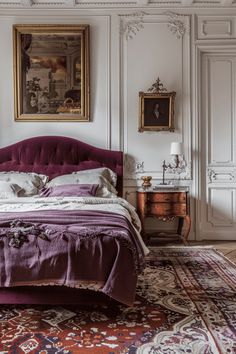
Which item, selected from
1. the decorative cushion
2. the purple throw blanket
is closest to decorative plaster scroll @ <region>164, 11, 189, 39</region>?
the decorative cushion

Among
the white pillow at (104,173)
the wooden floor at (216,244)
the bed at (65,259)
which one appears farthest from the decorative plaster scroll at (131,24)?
the bed at (65,259)

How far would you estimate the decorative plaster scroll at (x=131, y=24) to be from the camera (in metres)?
4.42

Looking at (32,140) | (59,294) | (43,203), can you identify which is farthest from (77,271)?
(32,140)

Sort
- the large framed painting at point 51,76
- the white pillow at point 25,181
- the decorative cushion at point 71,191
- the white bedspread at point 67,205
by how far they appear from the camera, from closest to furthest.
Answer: the white bedspread at point 67,205
the decorative cushion at point 71,191
the white pillow at point 25,181
the large framed painting at point 51,76

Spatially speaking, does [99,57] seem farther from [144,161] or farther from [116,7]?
[144,161]

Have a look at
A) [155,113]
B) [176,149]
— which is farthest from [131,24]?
[176,149]

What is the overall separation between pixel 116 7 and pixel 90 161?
1.97 metres

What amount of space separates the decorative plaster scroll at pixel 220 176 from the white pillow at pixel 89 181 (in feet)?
4.51

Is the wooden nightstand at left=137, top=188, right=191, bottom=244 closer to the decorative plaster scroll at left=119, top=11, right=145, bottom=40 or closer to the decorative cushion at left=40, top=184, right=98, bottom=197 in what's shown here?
the decorative cushion at left=40, top=184, right=98, bottom=197

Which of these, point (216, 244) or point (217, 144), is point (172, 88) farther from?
point (216, 244)

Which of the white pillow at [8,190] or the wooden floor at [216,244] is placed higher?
the white pillow at [8,190]

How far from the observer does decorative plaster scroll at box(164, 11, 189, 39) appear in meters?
4.42

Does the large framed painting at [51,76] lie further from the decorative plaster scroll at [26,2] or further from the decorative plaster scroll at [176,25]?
the decorative plaster scroll at [176,25]

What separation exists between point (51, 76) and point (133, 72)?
3.41 feet
